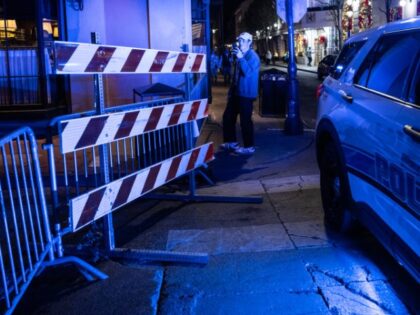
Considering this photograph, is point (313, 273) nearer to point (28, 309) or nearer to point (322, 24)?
point (28, 309)

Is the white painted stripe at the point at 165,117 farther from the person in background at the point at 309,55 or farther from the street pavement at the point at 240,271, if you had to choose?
the person in background at the point at 309,55

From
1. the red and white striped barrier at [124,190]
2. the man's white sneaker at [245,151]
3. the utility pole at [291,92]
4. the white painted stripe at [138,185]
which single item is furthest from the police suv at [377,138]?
the utility pole at [291,92]

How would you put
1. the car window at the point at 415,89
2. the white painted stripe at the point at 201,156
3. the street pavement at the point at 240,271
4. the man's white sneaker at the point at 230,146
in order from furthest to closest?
1. the man's white sneaker at the point at 230,146
2. the white painted stripe at the point at 201,156
3. the street pavement at the point at 240,271
4. the car window at the point at 415,89

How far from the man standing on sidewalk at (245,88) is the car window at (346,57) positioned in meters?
3.66

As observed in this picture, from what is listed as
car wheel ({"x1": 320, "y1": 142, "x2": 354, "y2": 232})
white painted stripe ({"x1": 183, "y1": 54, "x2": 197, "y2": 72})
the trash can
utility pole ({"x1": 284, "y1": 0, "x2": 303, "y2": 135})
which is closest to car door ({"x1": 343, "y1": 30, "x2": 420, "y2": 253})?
car wheel ({"x1": 320, "y1": 142, "x2": 354, "y2": 232})

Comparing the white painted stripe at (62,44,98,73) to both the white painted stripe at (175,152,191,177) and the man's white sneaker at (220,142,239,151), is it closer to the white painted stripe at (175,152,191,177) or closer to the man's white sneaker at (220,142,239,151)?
the white painted stripe at (175,152,191,177)

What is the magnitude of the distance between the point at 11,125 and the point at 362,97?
1065cm

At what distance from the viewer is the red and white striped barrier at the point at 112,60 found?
14.6 feet

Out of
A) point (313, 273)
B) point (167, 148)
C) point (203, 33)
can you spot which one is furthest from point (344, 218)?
point (203, 33)

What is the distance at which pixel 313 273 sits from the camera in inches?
181

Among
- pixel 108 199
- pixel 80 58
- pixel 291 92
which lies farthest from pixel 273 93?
pixel 80 58

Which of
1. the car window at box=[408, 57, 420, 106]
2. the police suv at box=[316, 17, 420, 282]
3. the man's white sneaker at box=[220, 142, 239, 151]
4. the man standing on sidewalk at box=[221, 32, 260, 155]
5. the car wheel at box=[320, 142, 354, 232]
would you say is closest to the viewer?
the police suv at box=[316, 17, 420, 282]

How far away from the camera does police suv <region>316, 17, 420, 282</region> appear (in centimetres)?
369

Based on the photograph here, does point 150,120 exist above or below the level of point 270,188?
above
